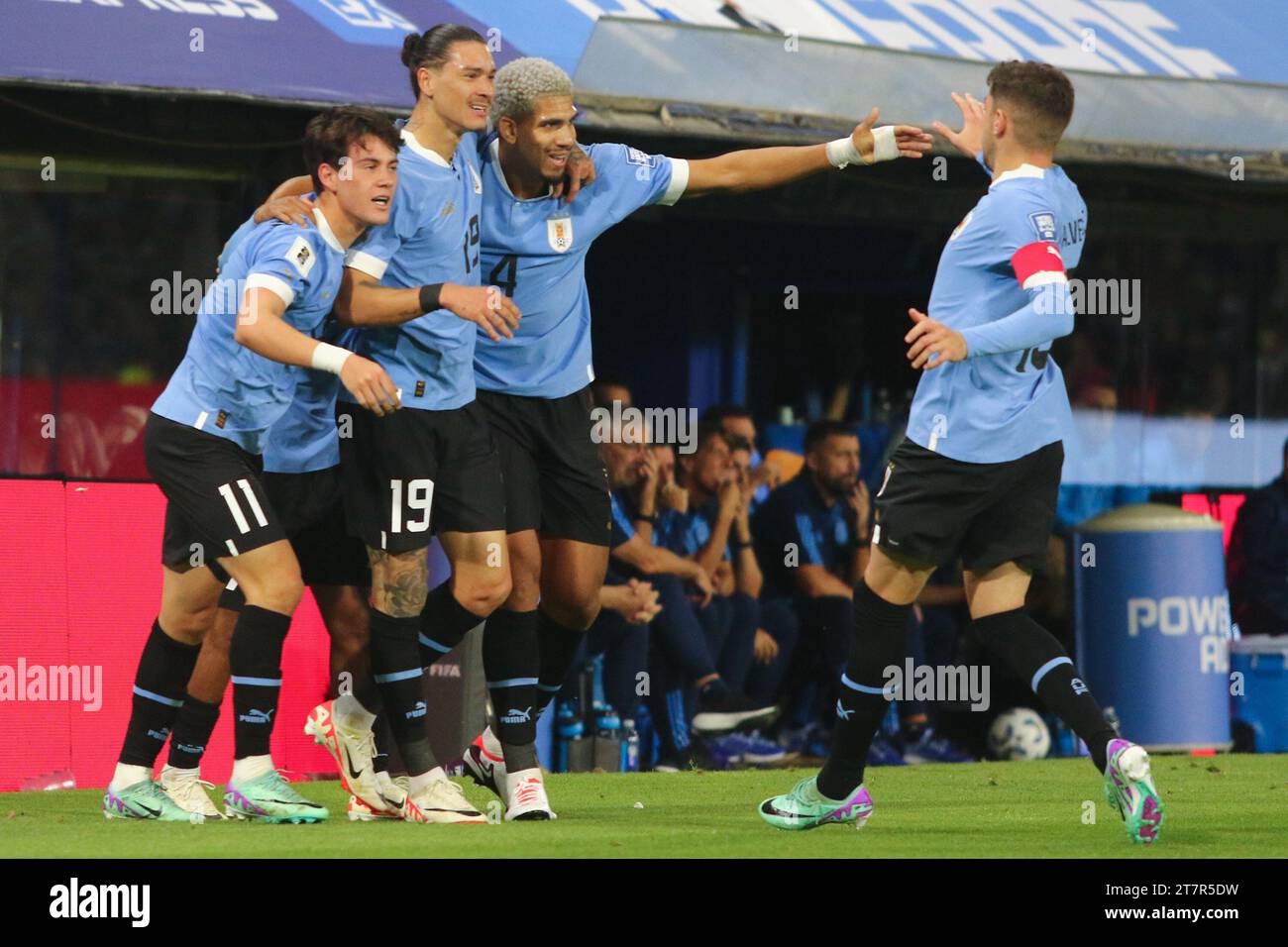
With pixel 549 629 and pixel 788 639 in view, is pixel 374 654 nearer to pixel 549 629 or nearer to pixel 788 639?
pixel 549 629

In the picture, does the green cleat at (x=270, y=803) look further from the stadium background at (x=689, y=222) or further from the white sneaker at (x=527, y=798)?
the stadium background at (x=689, y=222)

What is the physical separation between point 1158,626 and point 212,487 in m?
5.91

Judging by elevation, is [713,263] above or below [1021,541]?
above

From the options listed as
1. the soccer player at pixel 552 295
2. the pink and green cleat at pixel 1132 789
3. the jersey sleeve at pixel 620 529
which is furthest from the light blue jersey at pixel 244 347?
the jersey sleeve at pixel 620 529

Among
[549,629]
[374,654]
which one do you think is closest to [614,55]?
[549,629]

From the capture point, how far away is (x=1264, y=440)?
1396 centimetres

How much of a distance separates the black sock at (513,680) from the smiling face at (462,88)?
1543 mm

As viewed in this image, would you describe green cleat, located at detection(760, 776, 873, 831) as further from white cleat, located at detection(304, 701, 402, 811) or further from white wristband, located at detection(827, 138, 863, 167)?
white wristband, located at detection(827, 138, 863, 167)

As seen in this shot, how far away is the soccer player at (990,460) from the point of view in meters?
6.25

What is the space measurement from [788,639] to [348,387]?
206 inches

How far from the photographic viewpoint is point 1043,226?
20.3ft

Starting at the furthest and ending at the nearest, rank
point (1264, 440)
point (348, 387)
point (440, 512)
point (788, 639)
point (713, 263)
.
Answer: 1. point (1264, 440)
2. point (713, 263)
3. point (788, 639)
4. point (440, 512)
5. point (348, 387)

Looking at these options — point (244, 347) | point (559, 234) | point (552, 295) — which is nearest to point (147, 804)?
point (244, 347)

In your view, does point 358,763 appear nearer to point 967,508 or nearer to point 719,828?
point 719,828
